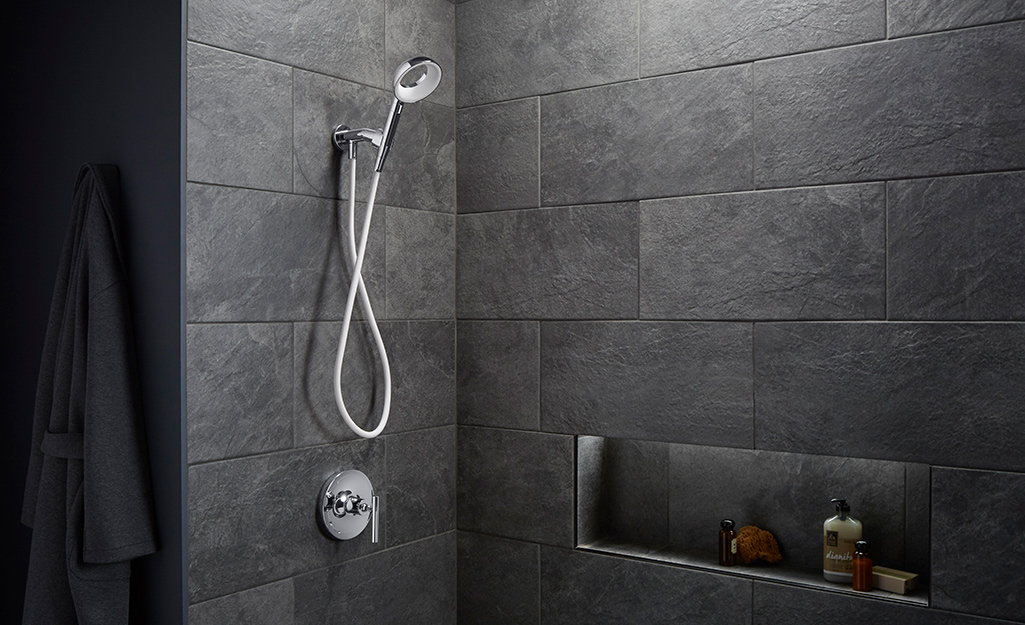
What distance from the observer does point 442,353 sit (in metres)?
2.23

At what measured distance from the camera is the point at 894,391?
164 cm

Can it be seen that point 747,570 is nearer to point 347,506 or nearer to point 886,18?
point 347,506

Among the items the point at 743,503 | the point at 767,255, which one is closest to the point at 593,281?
the point at 767,255

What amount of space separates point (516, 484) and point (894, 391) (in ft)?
3.14

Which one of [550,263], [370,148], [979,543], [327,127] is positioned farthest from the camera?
[550,263]

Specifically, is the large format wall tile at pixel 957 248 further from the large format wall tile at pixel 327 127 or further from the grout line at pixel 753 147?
the large format wall tile at pixel 327 127

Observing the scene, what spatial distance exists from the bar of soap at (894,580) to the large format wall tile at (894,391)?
26 cm

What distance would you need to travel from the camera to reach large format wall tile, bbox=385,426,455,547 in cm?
207

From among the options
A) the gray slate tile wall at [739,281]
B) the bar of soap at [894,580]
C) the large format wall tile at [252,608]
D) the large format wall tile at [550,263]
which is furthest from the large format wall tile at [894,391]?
the large format wall tile at [252,608]

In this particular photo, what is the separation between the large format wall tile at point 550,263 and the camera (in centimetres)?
198

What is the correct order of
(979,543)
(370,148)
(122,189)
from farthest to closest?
(370,148)
(122,189)
(979,543)

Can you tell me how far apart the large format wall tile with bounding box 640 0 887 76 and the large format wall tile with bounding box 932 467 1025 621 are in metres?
0.88

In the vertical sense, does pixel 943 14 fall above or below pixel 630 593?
above

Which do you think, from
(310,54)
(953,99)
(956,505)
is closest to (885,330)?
(956,505)
